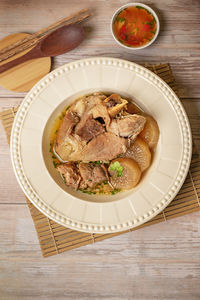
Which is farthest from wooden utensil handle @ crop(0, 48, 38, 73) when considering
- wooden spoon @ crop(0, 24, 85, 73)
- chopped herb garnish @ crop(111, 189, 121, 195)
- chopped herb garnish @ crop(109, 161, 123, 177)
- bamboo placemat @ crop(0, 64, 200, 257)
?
chopped herb garnish @ crop(111, 189, 121, 195)

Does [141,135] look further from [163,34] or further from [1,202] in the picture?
[1,202]

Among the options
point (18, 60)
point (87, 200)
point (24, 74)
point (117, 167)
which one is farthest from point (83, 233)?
point (18, 60)

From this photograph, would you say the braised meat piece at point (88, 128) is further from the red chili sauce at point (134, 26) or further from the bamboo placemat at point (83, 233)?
the red chili sauce at point (134, 26)

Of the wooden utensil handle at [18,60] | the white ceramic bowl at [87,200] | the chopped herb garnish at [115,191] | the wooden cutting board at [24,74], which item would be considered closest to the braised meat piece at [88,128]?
the white ceramic bowl at [87,200]

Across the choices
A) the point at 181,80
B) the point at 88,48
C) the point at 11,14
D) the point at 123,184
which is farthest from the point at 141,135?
the point at 11,14

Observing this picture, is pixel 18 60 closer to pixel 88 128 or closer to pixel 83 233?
pixel 88 128

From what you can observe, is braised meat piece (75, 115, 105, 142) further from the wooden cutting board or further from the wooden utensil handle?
the wooden utensil handle
